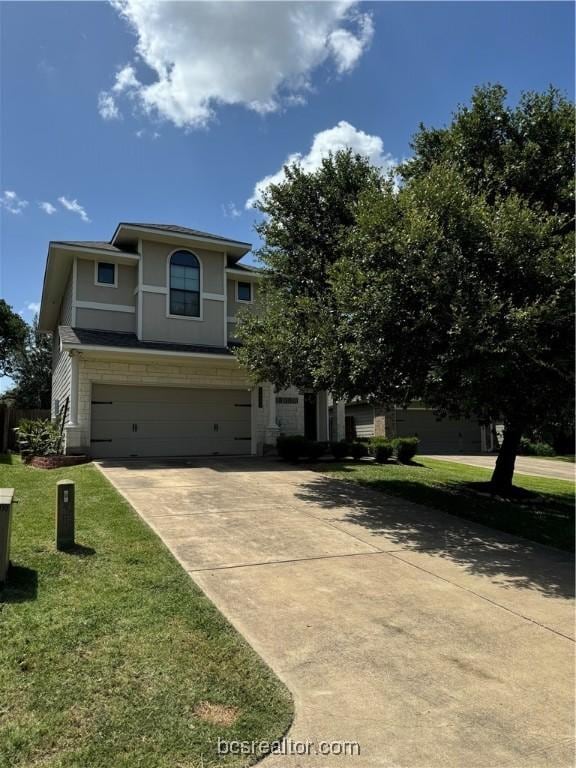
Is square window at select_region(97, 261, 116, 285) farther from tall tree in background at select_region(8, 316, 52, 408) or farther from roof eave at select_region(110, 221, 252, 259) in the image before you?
tall tree in background at select_region(8, 316, 52, 408)

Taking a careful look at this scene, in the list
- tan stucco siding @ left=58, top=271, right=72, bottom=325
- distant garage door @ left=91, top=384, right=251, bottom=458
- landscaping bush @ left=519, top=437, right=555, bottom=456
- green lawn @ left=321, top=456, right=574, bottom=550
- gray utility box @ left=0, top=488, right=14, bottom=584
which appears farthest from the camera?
landscaping bush @ left=519, top=437, right=555, bottom=456

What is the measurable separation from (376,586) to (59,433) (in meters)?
12.4

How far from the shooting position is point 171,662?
3.64m

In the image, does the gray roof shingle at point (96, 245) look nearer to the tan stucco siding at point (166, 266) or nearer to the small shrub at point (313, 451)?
the tan stucco siding at point (166, 266)

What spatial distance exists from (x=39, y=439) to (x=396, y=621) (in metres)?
12.8

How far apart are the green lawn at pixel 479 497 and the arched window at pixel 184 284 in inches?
270

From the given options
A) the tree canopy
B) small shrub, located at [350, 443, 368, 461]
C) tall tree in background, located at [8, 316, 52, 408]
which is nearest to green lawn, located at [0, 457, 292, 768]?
the tree canopy

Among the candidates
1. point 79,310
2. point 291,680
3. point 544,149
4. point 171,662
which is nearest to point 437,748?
point 291,680

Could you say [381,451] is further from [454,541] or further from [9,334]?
[9,334]

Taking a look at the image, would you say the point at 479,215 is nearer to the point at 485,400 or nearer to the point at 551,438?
the point at 485,400

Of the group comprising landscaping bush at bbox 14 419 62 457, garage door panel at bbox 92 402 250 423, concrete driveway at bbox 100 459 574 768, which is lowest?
concrete driveway at bbox 100 459 574 768

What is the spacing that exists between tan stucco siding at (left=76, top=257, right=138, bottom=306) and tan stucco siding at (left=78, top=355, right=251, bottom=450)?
92.4 inches

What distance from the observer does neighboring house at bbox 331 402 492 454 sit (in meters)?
25.3

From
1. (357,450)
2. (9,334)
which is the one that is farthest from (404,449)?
(9,334)
